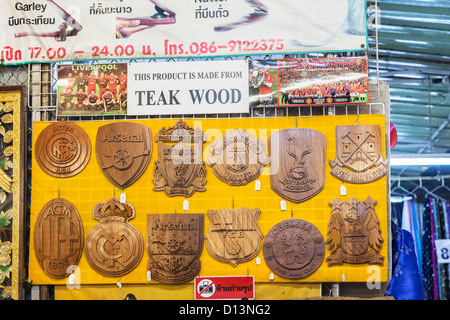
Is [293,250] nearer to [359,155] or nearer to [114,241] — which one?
[359,155]

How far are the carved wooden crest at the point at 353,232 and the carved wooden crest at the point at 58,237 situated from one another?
6.33 ft

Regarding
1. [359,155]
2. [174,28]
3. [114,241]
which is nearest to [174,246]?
[114,241]

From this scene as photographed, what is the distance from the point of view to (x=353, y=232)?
14.5 feet

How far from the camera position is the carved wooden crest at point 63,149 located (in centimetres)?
465

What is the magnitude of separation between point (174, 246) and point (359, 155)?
1557mm

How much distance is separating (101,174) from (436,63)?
418 centimetres

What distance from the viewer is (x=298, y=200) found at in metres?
4.45

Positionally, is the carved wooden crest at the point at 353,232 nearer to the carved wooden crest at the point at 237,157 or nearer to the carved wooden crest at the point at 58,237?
the carved wooden crest at the point at 237,157

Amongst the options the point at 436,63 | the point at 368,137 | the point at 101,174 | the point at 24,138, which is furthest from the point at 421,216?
the point at 24,138

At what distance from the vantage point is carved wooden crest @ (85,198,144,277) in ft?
14.9

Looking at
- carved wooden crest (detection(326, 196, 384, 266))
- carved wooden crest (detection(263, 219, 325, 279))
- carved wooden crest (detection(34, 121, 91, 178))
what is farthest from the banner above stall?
carved wooden crest (detection(263, 219, 325, 279))

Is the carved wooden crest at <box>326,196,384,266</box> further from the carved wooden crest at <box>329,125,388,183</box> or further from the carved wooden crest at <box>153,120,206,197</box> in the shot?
the carved wooden crest at <box>153,120,206,197</box>

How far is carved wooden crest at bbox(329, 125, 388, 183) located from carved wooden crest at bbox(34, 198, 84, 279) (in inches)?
79.8

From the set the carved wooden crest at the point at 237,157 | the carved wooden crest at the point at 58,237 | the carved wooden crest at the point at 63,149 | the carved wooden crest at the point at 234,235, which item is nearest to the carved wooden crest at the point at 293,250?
the carved wooden crest at the point at 234,235
